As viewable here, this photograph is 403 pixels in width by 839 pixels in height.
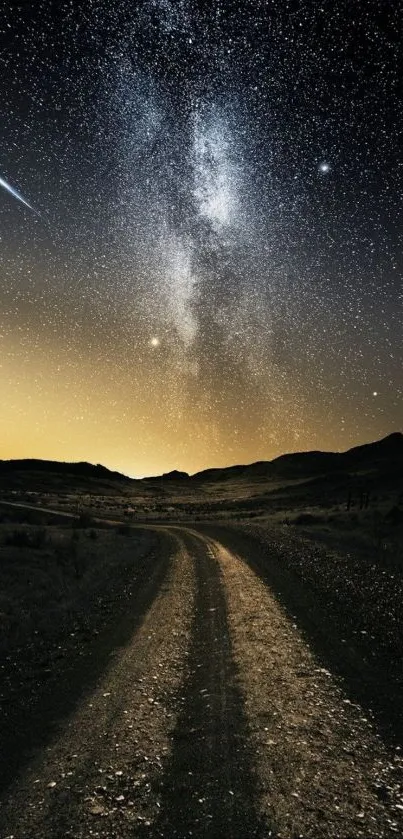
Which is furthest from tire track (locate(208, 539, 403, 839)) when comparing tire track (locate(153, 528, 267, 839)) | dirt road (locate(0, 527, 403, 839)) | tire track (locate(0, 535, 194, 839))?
tire track (locate(0, 535, 194, 839))

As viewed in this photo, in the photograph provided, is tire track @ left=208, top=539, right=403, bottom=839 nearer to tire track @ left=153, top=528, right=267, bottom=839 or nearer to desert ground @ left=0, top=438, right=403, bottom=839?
desert ground @ left=0, top=438, right=403, bottom=839

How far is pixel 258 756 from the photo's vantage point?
4.84m

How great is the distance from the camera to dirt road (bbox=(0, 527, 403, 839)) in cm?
389

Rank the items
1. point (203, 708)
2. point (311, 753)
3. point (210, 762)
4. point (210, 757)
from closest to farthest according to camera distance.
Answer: point (210, 762) → point (210, 757) → point (311, 753) → point (203, 708)

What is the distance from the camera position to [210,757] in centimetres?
484

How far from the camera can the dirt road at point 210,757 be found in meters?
3.89

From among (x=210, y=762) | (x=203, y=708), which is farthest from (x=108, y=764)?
(x=203, y=708)

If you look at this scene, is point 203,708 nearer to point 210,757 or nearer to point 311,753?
point 210,757

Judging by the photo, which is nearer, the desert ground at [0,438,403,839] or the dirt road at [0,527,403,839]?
the dirt road at [0,527,403,839]

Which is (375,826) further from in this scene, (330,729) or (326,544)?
(326,544)

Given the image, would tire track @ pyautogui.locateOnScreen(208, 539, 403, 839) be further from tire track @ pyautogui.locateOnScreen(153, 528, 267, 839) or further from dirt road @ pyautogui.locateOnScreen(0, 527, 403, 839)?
tire track @ pyautogui.locateOnScreen(153, 528, 267, 839)

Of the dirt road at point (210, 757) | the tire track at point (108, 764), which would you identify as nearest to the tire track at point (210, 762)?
the dirt road at point (210, 757)

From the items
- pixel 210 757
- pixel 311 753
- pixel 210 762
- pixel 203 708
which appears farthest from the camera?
pixel 203 708

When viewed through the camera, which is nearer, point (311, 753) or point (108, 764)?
point (108, 764)
